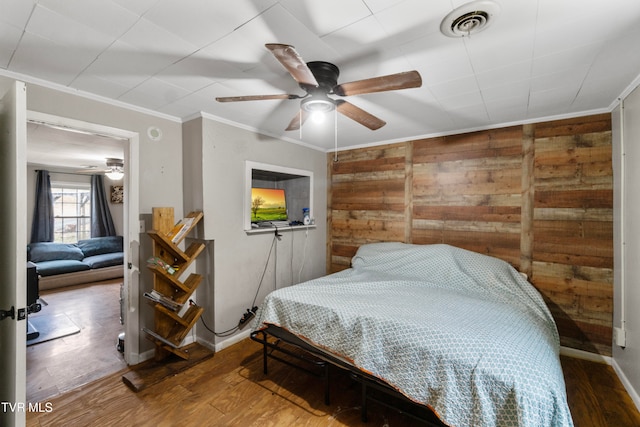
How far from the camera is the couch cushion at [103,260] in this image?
5.56 meters

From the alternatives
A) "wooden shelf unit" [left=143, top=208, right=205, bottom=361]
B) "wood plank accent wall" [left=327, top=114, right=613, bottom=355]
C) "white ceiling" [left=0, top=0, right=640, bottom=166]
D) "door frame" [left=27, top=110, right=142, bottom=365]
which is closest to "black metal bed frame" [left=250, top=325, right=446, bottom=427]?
"wooden shelf unit" [left=143, top=208, right=205, bottom=361]

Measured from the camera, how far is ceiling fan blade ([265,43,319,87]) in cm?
120

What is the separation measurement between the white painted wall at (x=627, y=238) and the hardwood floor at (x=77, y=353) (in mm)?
4192

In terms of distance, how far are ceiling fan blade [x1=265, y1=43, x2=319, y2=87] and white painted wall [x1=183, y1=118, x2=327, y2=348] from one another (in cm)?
155

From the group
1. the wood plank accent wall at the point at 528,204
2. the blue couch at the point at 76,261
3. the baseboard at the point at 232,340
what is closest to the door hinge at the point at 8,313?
the baseboard at the point at 232,340

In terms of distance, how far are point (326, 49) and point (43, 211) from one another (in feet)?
23.6

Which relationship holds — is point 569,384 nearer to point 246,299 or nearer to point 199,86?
point 246,299

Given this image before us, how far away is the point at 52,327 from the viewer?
339cm

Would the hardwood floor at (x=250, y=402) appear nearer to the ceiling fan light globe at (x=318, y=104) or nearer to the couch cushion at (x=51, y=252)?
the ceiling fan light globe at (x=318, y=104)

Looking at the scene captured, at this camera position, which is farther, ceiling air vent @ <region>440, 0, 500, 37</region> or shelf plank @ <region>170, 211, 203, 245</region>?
shelf plank @ <region>170, 211, 203, 245</region>

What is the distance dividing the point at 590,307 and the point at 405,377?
7.34 feet

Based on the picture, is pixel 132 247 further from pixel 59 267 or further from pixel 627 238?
pixel 627 238

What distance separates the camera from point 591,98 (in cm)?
231

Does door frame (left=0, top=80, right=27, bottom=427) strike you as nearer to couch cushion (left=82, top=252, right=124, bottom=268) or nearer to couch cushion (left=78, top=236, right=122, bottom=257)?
couch cushion (left=82, top=252, right=124, bottom=268)
